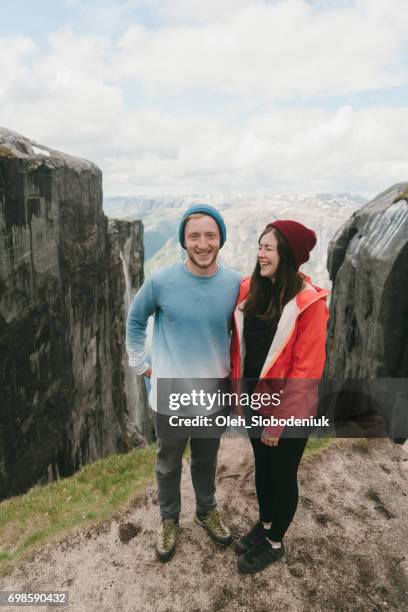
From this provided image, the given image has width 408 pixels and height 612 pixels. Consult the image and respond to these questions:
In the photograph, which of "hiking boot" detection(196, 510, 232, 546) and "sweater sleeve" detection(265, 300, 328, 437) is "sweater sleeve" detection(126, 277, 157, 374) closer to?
"sweater sleeve" detection(265, 300, 328, 437)

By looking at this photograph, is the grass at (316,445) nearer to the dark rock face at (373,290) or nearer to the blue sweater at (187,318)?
the blue sweater at (187,318)

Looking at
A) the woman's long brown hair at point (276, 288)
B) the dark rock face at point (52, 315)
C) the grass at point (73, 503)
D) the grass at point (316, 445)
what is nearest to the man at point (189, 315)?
the woman's long brown hair at point (276, 288)

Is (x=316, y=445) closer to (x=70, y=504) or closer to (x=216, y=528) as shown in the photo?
(x=216, y=528)

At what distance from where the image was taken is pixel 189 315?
19.0ft

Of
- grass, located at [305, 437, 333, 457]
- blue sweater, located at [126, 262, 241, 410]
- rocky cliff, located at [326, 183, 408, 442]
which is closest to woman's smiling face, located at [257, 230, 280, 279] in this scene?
blue sweater, located at [126, 262, 241, 410]

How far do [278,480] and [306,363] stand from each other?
209 cm

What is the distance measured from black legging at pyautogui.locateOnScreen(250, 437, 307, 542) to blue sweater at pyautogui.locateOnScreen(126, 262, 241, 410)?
143 centimetres

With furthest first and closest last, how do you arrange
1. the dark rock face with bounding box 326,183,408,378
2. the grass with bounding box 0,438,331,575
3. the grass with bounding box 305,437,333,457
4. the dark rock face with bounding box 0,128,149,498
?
the dark rock face with bounding box 0,128,149,498 → the dark rock face with bounding box 326,183,408,378 → the grass with bounding box 305,437,333,457 → the grass with bounding box 0,438,331,575

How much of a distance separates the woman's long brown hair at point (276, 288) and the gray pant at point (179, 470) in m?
2.51

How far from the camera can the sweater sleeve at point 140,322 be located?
596 centimetres

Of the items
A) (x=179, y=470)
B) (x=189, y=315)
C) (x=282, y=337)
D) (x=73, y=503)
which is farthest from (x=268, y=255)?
(x=73, y=503)

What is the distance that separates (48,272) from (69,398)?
7.75m

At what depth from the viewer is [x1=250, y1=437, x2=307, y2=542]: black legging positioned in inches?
229

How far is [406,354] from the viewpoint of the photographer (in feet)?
48.0
